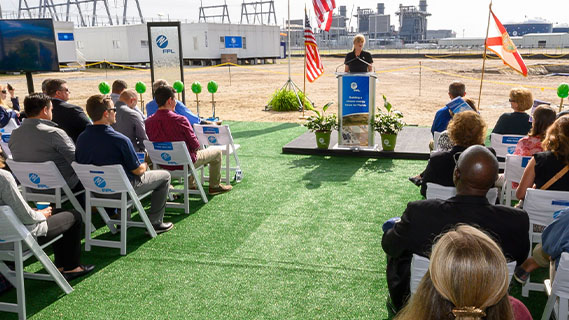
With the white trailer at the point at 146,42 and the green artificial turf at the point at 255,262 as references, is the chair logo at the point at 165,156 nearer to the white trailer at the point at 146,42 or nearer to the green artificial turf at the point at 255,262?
the green artificial turf at the point at 255,262

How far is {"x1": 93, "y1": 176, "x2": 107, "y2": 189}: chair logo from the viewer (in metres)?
4.50

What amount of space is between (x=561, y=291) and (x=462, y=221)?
885 mm

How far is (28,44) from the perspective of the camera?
335 inches

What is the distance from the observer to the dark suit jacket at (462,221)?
8.08 ft

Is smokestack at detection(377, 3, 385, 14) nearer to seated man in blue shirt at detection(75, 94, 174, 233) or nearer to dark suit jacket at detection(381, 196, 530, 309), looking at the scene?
seated man in blue shirt at detection(75, 94, 174, 233)

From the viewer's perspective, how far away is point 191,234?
5.02 m

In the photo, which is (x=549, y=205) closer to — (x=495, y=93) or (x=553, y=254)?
(x=553, y=254)

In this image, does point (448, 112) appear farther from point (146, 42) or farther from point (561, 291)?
point (146, 42)

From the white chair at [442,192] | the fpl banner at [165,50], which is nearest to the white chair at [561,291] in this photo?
the white chair at [442,192]

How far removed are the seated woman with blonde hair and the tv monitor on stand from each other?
8.78 m

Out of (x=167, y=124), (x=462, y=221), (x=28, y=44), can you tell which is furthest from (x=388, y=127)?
(x=28, y=44)

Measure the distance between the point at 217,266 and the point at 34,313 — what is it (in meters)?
1.49

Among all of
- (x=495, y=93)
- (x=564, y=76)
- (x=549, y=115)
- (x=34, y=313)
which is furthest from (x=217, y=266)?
(x=564, y=76)

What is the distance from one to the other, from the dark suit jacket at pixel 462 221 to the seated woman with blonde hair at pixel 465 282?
1.20 meters
